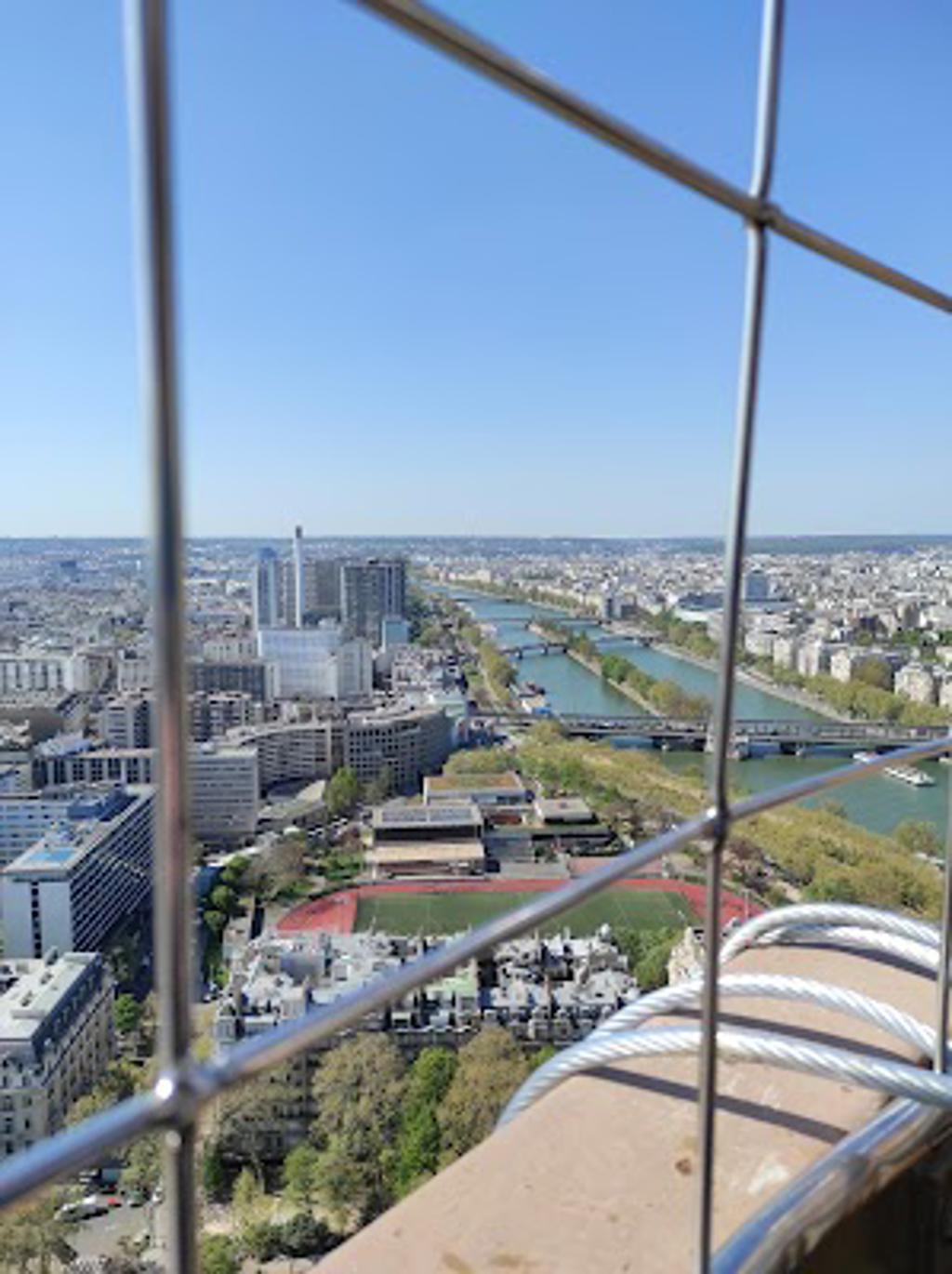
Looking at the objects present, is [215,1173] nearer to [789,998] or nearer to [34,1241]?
[34,1241]

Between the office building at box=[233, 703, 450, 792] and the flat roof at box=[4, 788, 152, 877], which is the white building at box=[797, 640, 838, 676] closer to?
the office building at box=[233, 703, 450, 792]

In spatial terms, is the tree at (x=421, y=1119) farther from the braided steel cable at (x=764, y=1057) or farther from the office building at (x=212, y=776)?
the office building at (x=212, y=776)

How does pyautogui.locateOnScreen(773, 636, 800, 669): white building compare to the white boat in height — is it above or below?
above

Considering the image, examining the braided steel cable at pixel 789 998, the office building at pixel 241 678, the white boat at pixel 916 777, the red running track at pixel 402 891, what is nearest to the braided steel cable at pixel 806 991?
the braided steel cable at pixel 789 998

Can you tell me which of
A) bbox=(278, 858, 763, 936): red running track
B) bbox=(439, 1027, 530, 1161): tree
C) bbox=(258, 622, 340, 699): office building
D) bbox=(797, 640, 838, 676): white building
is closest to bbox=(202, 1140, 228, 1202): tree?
bbox=(439, 1027, 530, 1161): tree

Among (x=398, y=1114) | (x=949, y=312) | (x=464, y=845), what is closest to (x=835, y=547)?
(x=464, y=845)

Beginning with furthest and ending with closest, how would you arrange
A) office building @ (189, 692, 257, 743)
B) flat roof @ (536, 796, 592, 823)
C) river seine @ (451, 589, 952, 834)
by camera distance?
office building @ (189, 692, 257, 743) < flat roof @ (536, 796, 592, 823) < river seine @ (451, 589, 952, 834)
